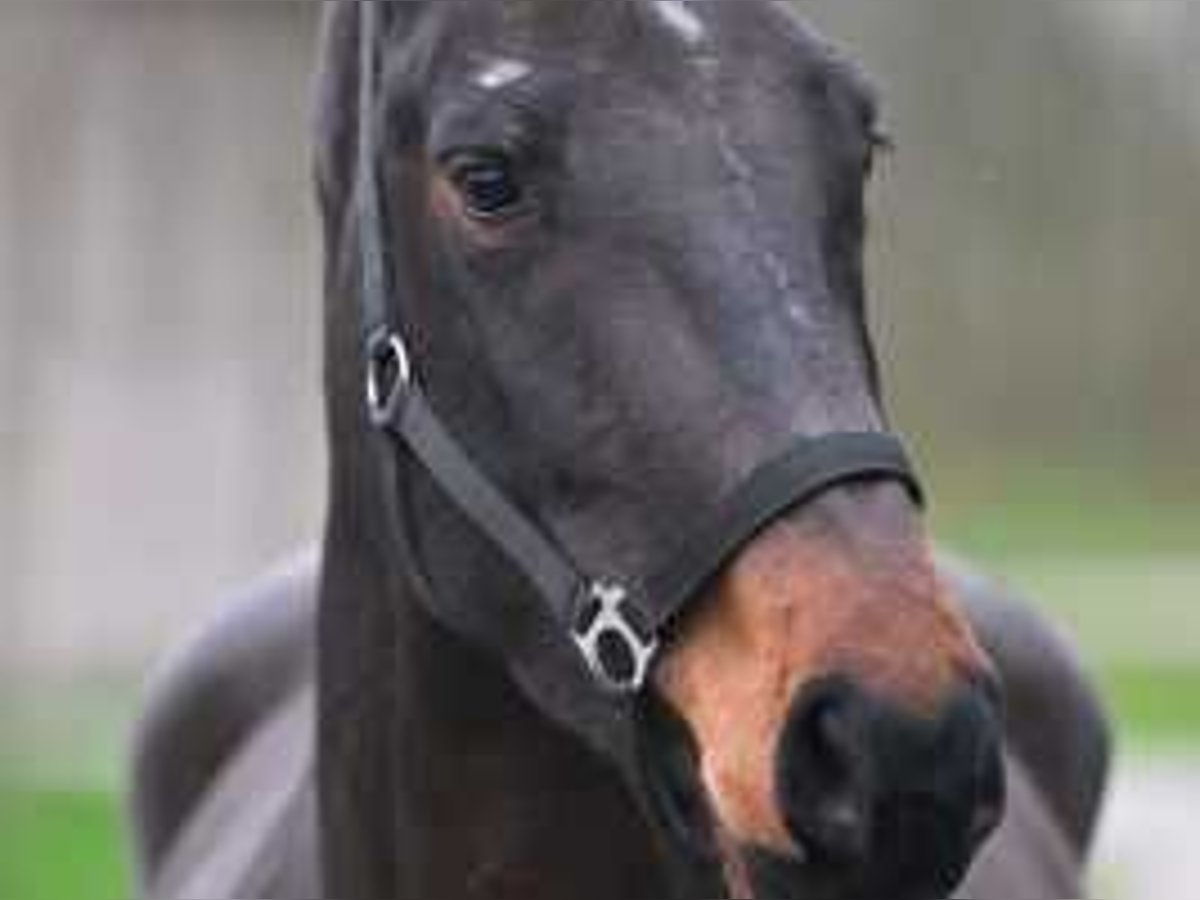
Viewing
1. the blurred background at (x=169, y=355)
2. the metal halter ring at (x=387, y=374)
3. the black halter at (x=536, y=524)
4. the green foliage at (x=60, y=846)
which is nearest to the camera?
the black halter at (x=536, y=524)

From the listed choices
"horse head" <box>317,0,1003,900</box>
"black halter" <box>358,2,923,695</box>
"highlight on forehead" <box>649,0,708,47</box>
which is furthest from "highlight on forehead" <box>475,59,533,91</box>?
"black halter" <box>358,2,923,695</box>

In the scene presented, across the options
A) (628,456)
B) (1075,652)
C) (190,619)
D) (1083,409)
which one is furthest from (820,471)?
(1083,409)

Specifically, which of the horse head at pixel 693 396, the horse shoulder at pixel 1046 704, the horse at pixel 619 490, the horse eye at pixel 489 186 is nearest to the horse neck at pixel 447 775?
the horse at pixel 619 490

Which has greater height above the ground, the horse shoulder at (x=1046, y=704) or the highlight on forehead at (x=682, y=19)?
the highlight on forehead at (x=682, y=19)

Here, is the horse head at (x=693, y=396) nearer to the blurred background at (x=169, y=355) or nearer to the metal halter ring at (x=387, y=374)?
the metal halter ring at (x=387, y=374)

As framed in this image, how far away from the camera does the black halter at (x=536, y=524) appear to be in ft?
9.43

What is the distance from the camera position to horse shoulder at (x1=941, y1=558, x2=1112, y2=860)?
16.7ft

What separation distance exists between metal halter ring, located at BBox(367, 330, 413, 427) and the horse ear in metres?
0.21

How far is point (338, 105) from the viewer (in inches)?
139

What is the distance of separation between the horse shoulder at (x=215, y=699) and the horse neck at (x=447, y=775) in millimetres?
1547

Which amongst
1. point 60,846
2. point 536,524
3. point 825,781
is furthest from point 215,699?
point 60,846

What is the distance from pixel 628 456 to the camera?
118 inches

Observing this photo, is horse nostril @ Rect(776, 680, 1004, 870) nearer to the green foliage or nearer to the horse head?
the horse head

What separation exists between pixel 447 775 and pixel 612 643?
16.0 inches
